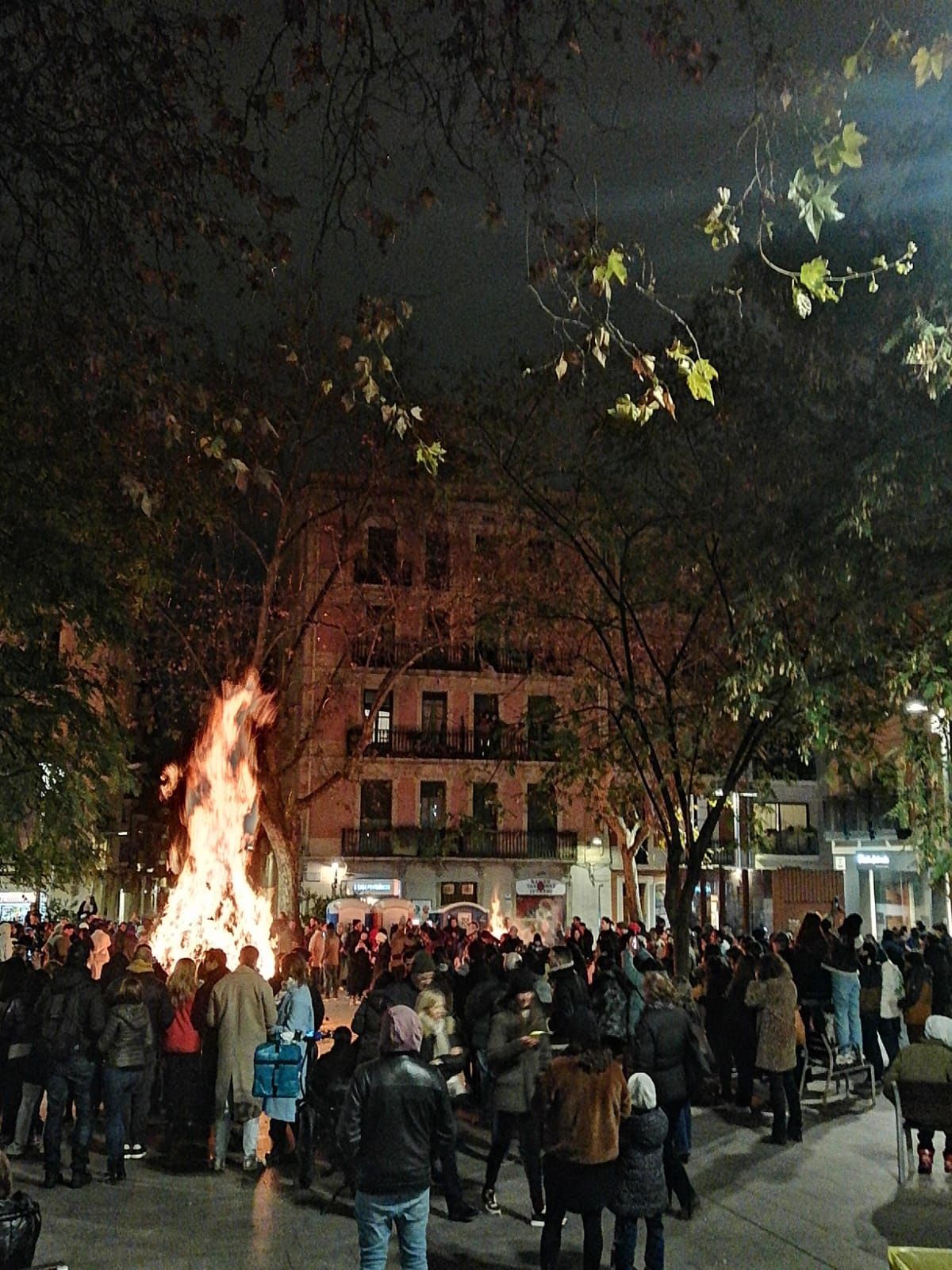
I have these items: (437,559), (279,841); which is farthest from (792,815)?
(279,841)

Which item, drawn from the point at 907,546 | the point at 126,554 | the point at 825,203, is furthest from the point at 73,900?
the point at 825,203

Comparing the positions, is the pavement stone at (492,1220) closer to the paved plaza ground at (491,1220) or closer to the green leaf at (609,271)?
the paved plaza ground at (491,1220)

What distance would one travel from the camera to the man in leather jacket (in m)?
5.60

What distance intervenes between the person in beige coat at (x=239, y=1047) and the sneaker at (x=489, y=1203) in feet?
7.45

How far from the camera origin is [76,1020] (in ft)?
30.5

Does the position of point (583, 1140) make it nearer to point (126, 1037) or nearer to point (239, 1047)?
point (239, 1047)

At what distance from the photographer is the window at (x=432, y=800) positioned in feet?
141

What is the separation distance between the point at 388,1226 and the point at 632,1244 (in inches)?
65.5


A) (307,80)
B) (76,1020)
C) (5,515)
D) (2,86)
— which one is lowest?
(76,1020)

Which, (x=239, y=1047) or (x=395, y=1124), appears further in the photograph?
(x=239, y=1047)

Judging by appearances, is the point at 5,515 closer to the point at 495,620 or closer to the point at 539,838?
the point at 495,620

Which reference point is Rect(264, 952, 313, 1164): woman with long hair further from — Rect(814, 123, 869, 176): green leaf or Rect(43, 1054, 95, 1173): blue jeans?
Rect(814, 123, 869, 176): green leaf

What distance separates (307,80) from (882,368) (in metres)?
6.26

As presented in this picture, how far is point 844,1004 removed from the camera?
13.5m
